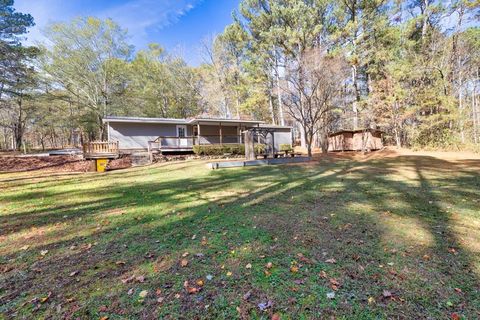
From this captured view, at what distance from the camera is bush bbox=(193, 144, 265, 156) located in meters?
15.8

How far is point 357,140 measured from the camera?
1784 cm

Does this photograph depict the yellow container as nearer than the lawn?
No

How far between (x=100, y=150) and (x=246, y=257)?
15.2m

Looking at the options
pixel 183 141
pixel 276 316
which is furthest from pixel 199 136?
pixel 276 316

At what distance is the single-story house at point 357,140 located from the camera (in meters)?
16.9

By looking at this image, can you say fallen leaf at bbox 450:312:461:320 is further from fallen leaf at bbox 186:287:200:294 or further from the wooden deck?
the wooden deck

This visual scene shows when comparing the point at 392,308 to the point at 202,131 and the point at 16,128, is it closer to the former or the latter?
the point at 202,131

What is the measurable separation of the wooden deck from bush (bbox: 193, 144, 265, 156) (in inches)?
208

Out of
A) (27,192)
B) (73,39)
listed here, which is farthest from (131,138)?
A: (73,39)

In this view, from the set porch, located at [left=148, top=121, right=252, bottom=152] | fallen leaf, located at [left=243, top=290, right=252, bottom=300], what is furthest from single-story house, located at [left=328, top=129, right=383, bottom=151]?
fallen leaf, located at [left=243, top=290, right=252, bottom=300]

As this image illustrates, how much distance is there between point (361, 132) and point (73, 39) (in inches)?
1074

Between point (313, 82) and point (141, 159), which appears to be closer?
point (313, 82)

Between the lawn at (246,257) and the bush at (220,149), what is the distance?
34.0ft

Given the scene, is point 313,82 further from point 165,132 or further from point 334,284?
point 334,284
